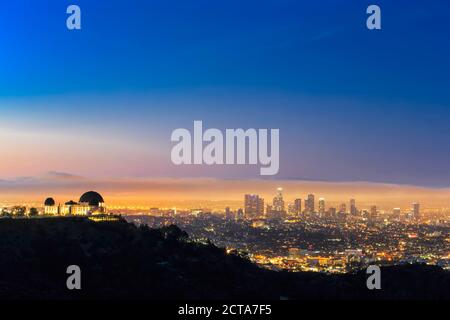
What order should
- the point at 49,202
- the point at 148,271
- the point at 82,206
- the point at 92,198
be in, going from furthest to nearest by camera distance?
1. the point at 49,202
2. the point at 92,198
3. the point at 82,206
4. the point at 148,271

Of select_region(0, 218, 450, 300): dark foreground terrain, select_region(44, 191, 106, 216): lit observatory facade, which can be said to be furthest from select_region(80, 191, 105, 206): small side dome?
select_region(0, 218, 450, 300): dark foreground terrain

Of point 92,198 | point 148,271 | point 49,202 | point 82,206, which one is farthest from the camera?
point 49,202

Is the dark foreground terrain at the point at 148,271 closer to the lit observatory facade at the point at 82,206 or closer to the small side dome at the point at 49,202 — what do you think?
the lit observatory facade at the point at 82,206

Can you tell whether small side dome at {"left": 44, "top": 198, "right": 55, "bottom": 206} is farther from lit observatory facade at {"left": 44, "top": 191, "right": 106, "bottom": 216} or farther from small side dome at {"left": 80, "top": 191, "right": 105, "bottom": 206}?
small side dome at {"left": 80, "top": 191, "right": 105, "bottom": 206}

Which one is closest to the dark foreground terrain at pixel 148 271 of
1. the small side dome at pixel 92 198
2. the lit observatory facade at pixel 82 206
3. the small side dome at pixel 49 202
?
the lit observatory facade at pixel 82 206

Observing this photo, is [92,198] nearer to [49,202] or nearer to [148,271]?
[49,202]

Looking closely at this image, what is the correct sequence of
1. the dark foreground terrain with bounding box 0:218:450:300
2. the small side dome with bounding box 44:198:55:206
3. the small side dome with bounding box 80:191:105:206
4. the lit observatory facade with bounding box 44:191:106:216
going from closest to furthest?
the dark foreground terrain with bounding box 0:218:450:300, the lit observatory facade with bounding box 44:191:106:216, the small side dome with bounding box 80:191:105:206, the small side dome with bounding box 44:198:55:206

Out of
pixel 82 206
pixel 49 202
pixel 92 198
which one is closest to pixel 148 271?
pixel 82 206
